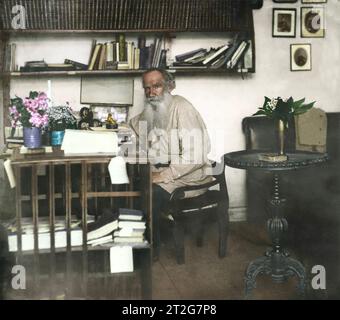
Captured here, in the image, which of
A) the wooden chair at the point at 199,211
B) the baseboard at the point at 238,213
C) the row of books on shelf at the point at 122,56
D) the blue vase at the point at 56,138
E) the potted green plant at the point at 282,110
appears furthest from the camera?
the baseboard at the point at 238,213

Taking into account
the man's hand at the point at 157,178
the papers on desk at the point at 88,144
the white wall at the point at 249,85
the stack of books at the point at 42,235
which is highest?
the white wall at the point at 249,85

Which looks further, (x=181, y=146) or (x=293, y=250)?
(x=181, y=146)

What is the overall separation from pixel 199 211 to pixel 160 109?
80cm

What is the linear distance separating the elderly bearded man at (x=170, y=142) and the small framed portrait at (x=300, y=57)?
1.15m

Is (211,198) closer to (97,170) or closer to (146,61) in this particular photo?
(97,170)

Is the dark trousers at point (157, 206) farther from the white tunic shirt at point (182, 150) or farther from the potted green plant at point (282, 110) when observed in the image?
the potted green plant at point (282, 110)

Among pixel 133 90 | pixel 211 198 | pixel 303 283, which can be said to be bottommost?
pixel 303 283

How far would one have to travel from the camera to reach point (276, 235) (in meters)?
2.69

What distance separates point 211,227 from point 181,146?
71 cm

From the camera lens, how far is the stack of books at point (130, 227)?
7.69 feet

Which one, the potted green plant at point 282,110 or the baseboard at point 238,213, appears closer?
the potted green plant at point 282,110

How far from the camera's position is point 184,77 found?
401 centimetres

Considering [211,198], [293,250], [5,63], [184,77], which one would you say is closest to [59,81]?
[5,63]

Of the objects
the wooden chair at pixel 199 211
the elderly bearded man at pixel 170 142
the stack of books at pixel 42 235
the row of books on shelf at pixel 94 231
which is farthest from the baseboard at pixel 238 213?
the stack of books at pixel 42 235
